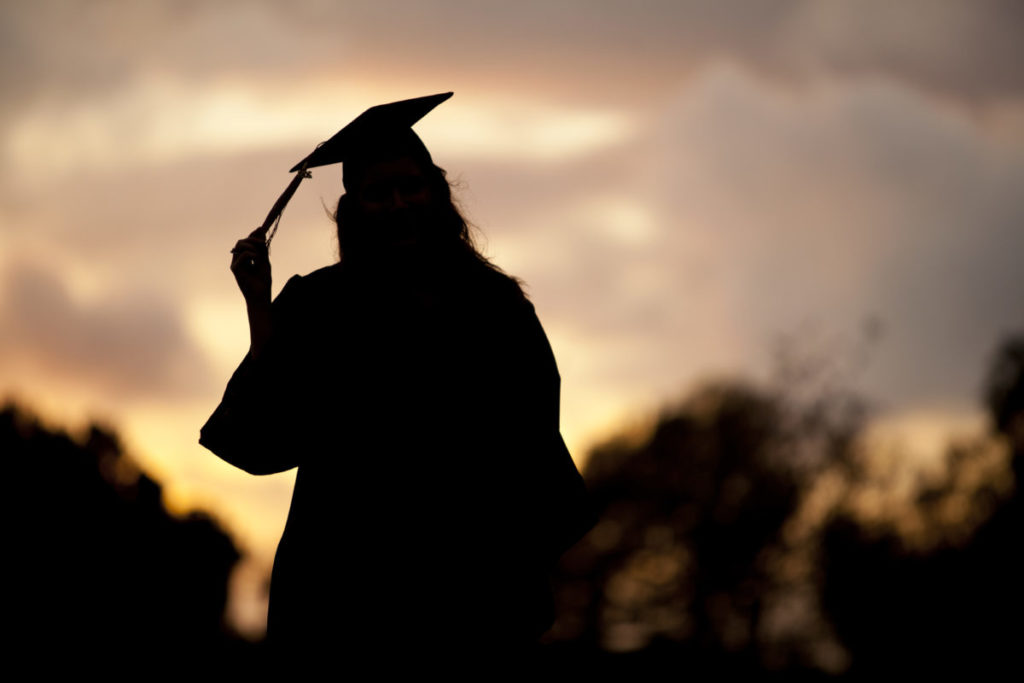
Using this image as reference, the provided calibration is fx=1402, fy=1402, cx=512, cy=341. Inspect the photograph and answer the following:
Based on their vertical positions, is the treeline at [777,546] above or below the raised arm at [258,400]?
above

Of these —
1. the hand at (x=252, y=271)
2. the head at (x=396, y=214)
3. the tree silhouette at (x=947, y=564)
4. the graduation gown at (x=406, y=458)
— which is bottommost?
the graduation gown at (x=406, y=458)

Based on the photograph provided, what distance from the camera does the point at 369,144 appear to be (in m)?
4.14

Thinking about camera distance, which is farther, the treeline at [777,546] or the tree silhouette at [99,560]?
the treeline at [777,546]

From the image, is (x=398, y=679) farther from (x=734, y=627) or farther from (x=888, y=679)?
(x=734, y=627)

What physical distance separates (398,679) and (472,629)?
9.1 inches

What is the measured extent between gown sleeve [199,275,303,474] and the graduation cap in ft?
1.42

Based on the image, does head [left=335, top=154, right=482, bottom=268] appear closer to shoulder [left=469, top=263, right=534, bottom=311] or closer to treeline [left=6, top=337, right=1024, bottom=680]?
shoulder [left=469, top=263, right=534, bottom=311]

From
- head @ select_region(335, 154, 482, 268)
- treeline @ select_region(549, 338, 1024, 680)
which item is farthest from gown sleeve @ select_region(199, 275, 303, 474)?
treeline @ select_region(549, 338, 1024, 680)

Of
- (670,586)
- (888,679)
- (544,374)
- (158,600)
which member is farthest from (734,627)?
(544,374)

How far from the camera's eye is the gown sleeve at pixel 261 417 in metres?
3.77

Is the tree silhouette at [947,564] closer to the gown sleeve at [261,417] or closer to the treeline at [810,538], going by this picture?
the treeline at [810,538]

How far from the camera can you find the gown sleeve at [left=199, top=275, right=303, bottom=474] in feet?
12.4

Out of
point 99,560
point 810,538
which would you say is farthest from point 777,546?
point 99,560

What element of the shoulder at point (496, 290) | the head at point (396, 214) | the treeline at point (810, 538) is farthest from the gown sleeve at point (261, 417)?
the treeline at point (810, 538)
